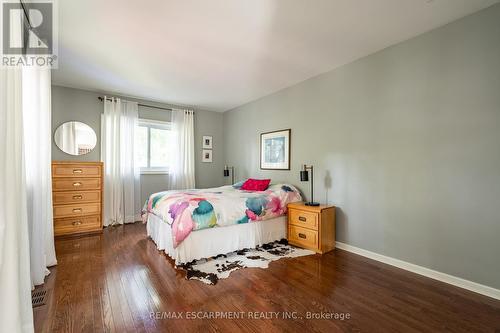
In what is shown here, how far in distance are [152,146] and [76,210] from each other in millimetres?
1847

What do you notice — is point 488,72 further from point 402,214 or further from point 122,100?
point 122,100

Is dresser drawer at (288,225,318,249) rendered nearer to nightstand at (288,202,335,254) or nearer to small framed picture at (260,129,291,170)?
nightstand at (288,202,335,254)

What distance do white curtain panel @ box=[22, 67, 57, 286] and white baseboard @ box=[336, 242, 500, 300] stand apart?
347 centimetres

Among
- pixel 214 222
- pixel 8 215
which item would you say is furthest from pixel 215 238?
pixel 8 215

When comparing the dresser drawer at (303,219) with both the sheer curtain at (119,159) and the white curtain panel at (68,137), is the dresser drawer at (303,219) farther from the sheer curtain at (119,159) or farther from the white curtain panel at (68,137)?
the white curtain panel at (68,137)

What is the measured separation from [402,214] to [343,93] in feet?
5.64

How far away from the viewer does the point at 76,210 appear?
12.1 ft

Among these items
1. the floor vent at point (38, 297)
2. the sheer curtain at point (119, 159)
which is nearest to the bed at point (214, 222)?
the floor vent at point (38, 297)

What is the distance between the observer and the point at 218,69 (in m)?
3.33

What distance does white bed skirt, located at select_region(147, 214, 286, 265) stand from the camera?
8.67ft

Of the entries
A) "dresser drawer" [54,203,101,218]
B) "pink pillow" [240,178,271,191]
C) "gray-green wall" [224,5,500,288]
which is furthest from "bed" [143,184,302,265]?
"dresser drawer" [54,203,101,218]

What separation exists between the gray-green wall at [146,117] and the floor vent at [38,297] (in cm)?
285

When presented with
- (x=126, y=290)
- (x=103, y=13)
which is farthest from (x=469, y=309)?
(x=103, y=13)

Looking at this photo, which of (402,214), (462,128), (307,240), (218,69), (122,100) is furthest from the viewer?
(122,100)
